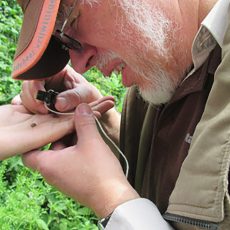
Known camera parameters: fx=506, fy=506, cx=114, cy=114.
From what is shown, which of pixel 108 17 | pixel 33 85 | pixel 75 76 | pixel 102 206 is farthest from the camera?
pixel 75 76

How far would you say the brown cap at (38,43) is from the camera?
152cm

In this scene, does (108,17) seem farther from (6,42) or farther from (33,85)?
(6,42)

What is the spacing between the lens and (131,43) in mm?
1677

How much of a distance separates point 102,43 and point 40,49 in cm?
26

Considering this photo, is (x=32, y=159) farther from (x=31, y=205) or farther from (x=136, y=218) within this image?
(x=31, y=205)

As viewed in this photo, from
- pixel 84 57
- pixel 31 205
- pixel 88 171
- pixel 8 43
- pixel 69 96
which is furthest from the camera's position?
pixel 8 43

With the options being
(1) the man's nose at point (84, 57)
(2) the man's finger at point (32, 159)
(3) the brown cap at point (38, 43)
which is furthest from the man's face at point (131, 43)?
(2) the man's finger at point (32, 159)

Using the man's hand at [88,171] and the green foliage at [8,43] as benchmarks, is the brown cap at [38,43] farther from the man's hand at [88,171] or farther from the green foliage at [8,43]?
the green foliage at [8,43]

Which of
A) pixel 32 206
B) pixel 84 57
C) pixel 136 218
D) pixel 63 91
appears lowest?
pixel 32 206

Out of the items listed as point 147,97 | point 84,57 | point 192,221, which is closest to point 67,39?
point 84,57

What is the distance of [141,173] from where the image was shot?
6.27 ft

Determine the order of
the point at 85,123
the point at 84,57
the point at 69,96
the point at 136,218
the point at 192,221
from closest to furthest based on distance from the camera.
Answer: the point at 192,221 → the point at 136,218 → the point at 85,123 → the point at 84,57 → the point at 69,96

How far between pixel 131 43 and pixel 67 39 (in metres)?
0.22

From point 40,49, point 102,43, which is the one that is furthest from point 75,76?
point 40,49
